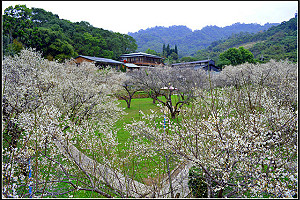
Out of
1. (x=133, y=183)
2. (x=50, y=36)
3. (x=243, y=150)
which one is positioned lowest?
(x=133, y=183)

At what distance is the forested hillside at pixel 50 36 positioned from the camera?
98.8 feet

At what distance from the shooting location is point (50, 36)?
108ft

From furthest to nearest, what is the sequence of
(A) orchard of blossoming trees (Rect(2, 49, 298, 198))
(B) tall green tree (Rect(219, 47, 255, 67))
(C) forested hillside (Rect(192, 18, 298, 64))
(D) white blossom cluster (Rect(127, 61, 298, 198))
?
(B) tall green tree (Rect(219, 47, 255, 67)), (C) forested hillside (Rect(192, 18, 298, 64)), (A) orchard of blossoming trees (Rect(2, 49, 298, 198)), (D) white blossom cluster (Rect(127, 61, 298, 198))

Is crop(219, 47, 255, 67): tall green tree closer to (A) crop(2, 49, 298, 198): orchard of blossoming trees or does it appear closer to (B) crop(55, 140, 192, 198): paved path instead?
(A) crop(2, 49, 298, 198): orchard of blossoming trees

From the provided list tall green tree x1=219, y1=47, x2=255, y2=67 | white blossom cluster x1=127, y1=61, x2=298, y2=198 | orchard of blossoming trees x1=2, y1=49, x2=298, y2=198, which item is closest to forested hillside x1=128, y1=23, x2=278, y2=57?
tall green tree x1=219, y1=47, x2=255, y2=67

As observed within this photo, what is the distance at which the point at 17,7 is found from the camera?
1272 inches

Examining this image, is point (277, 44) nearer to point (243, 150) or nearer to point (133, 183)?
point (243, 150)

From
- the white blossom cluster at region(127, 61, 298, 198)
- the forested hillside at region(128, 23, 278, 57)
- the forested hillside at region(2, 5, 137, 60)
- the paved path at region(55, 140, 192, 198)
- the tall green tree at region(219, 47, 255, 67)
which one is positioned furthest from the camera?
the forested hillside at region(128, 23, 278, 57)

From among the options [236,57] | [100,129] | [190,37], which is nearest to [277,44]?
[236,57]

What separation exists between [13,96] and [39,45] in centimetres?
3142

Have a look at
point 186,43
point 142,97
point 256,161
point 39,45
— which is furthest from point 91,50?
point 186,43

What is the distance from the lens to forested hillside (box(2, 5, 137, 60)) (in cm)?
3012

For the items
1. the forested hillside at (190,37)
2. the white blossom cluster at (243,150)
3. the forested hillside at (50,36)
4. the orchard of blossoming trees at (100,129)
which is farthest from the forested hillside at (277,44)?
the forested hillside at (190,37)

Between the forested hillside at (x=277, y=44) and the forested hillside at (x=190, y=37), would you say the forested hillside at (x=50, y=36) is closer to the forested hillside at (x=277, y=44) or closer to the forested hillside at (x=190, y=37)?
the forested hillside at (x=277, y=44)
